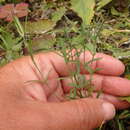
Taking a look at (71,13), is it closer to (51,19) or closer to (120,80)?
(51,19)

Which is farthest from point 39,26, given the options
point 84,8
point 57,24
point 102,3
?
point 102,3

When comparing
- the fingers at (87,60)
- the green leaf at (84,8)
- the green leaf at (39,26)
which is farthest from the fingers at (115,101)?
the green leaf at (39,26)

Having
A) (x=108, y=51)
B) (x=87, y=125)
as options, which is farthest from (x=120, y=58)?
(x=87, y=125)

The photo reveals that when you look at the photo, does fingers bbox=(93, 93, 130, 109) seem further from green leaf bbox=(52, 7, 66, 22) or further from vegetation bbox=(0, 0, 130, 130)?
green leaf bbox=(52, 7, 66, 22)

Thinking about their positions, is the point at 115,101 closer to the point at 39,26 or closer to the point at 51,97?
the point at 51,97

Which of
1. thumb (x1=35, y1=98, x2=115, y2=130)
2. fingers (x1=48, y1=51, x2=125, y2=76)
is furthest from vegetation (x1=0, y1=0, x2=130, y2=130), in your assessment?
thumb (x1=35, y1=98, x2=115, y2=130)

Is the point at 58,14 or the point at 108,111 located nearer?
the point at 108,111

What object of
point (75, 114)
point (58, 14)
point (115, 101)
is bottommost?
point (115, 101)

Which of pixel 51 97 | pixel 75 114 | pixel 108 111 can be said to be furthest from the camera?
pixel 51 97
